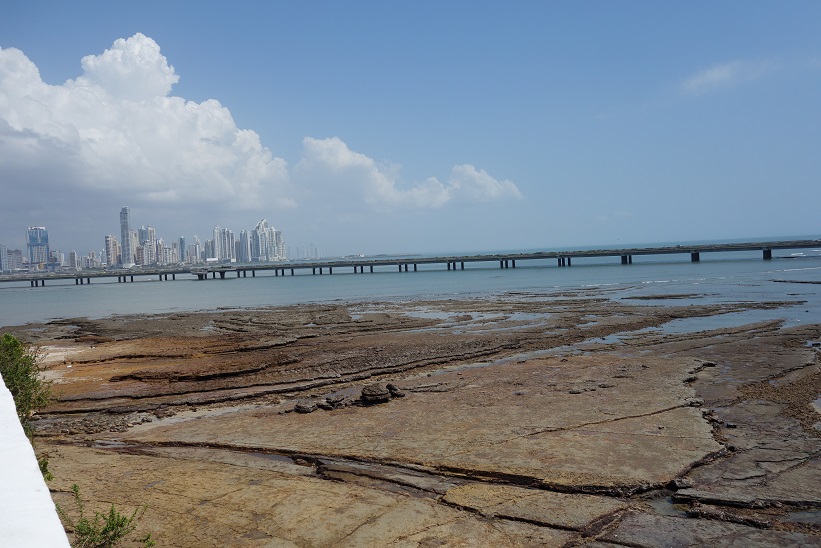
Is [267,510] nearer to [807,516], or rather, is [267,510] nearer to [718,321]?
[807,516]

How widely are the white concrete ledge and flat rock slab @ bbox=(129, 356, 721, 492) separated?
5283mm

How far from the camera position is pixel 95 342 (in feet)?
78.5

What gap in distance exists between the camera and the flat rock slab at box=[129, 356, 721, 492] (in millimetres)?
7012

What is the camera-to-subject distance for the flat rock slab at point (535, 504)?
5.57m

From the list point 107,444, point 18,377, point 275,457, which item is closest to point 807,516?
point 275,457

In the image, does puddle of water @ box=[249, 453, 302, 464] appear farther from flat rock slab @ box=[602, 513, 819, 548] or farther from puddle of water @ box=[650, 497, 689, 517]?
puddle of water @ box=[650, 497, 689, 517]

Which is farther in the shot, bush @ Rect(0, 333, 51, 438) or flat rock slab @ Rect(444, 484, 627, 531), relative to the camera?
bush @ Rect(0, 333, 51, 438)

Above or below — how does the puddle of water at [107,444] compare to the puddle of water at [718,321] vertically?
above

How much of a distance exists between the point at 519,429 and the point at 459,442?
1.09 metres

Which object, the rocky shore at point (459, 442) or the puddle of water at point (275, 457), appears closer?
the rocky shore at point (459, 442)

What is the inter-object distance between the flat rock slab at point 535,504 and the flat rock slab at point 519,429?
326 millimetres

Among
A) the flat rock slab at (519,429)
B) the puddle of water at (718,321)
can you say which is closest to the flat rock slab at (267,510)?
the flat rock slab at (519,429)

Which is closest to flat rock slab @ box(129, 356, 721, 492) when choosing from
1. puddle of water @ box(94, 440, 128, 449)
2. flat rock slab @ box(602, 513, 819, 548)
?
puddle of water @ box(94, 440, 128, 449)

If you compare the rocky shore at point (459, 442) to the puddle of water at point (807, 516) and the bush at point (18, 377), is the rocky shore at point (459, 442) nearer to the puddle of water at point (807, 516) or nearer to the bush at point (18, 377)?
the puddle of water at point (807, 516)
